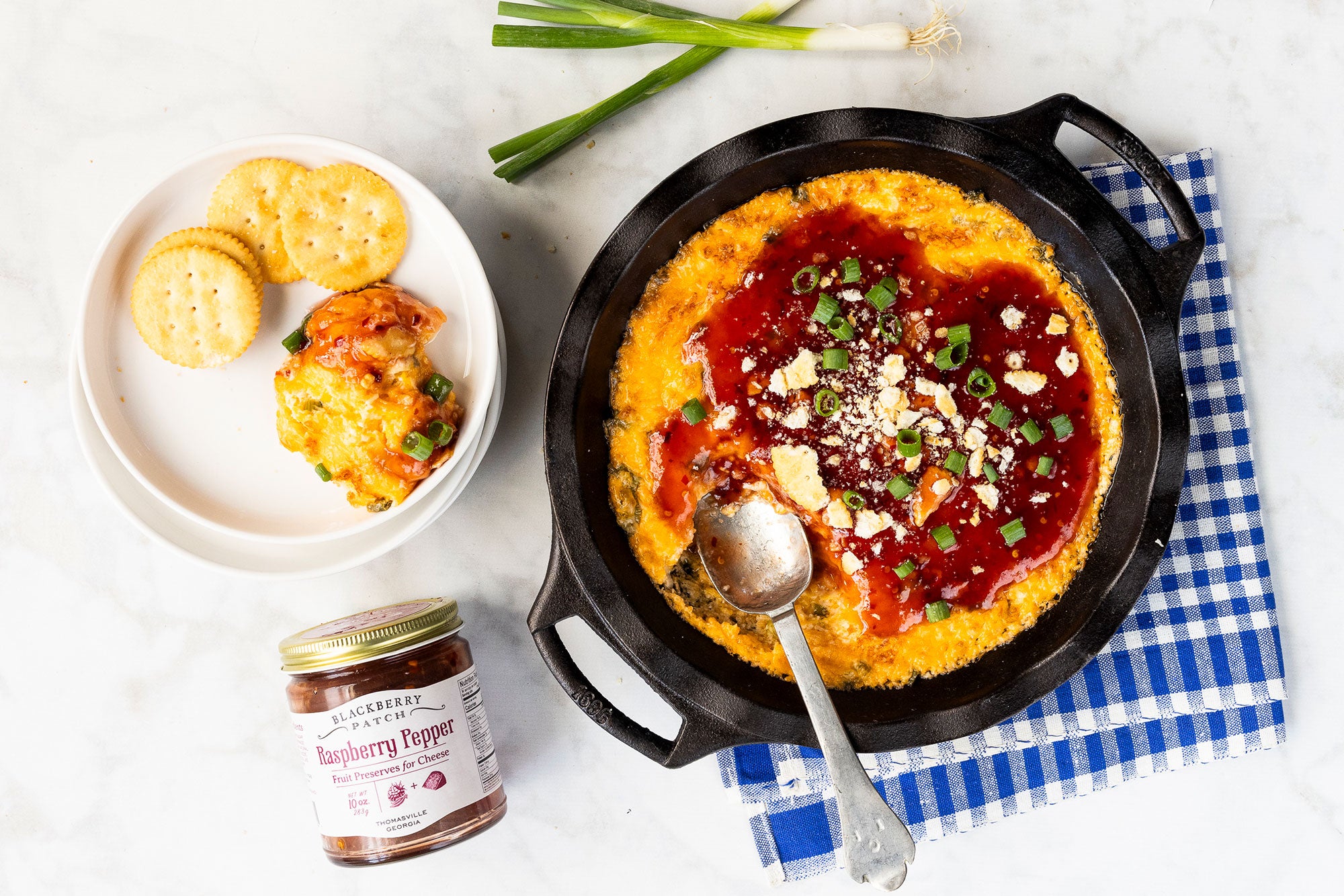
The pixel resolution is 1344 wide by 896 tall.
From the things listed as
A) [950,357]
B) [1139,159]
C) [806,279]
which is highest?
[1139,159]

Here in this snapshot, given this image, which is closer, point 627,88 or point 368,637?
point 368,637

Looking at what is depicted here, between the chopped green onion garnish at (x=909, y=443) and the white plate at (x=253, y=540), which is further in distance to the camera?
the white plate at (x=253, y=540)

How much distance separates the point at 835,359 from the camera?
6.75ft

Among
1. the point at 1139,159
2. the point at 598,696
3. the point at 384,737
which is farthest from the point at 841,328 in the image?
the point at 384,737

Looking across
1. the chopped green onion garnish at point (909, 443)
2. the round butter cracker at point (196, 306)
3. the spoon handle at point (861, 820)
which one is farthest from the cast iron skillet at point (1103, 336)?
the round butter cracker at point (196, 306)

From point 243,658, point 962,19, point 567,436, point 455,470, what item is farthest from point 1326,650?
point 243,658

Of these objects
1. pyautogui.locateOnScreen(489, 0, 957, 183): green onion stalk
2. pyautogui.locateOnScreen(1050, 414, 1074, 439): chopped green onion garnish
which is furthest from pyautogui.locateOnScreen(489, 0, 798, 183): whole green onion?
pyautogui.locateOnScreen(1050, 414, 1074, 439): chopped green onion garnish

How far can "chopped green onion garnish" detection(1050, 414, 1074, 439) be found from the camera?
212 cm

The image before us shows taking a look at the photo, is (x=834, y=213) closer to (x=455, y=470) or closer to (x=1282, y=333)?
(x=455, y=470)

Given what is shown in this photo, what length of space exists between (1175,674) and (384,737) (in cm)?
213

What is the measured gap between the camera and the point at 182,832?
8.64ft

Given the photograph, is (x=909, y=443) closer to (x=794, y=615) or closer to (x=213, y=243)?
(x=794, y=615)

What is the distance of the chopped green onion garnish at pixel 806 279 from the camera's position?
2100 mm

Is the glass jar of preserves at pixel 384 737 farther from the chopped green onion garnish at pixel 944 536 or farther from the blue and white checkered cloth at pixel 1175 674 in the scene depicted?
the chopped green onion garnish at pixel 944 536
